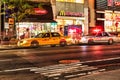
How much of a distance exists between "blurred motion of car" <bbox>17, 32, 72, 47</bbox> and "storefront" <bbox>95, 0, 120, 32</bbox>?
15.2 meters

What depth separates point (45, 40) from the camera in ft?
96.2

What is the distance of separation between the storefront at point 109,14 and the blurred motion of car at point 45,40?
1520cm

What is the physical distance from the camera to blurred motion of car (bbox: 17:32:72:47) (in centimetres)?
2857

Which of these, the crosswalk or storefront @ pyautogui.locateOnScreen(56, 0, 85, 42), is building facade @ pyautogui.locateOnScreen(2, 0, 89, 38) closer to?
storefront @ pyautogui.locateOnScreen(56, 0, 85, 42)

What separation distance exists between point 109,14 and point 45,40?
63.8ft

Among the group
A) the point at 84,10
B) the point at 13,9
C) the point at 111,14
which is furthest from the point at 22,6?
the point at 111,14

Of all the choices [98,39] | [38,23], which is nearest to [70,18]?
[38,23]

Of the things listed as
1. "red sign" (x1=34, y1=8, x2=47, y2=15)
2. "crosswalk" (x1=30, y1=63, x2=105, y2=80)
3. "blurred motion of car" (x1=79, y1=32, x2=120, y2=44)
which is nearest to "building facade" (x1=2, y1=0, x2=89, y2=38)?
"red sign" (x1=34, y1=8, x2=47, y2=15)

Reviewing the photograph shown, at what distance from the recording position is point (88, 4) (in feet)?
143

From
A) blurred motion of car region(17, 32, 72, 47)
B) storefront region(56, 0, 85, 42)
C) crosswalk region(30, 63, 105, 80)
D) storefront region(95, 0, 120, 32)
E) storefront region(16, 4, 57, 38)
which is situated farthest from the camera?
storefront region(95, 0, 120, 32)

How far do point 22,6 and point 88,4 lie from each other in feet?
43.8

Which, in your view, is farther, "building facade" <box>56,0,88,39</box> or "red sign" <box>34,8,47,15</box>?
"building facade" <box>56,0,88,39</box>

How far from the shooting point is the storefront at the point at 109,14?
4467 cm

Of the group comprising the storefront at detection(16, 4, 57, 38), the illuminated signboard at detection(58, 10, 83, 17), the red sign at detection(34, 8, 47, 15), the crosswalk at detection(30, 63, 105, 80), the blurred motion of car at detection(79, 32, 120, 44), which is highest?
the red sign at detection(34, 8, 47, 15)
